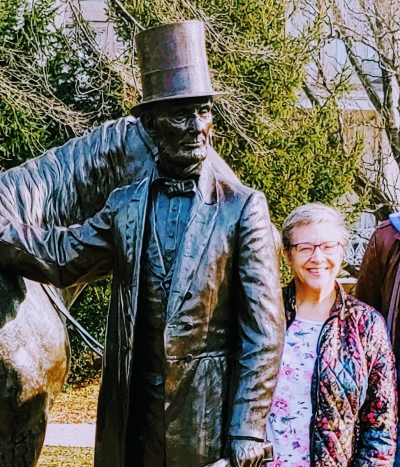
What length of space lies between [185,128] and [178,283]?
0.41m

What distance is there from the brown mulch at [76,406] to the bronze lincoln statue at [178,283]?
7183 millimetres

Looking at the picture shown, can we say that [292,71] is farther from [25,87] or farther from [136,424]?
[136,424]

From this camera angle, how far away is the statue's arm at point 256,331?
2236 millimetres

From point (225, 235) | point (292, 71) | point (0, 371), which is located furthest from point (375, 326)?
point (292, 71)

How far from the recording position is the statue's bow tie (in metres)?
2.36

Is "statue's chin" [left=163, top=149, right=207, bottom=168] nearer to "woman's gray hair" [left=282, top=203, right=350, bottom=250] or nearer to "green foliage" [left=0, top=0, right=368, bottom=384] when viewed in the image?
"woman's gray hair" [left=282, top=203, right=350, bottom=250]

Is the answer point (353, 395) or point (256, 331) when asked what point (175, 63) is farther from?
point (353, 395)

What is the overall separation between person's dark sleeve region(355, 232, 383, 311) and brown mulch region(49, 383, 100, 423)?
6.56 metres

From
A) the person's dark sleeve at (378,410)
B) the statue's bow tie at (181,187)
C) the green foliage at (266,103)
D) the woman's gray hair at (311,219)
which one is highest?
the green foliage at (266,103)

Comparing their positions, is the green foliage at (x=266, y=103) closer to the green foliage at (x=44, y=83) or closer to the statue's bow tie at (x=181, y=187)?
the green foliage at (x=44, y=83)

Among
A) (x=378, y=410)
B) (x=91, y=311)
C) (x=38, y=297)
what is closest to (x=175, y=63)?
(x=38, y=297)

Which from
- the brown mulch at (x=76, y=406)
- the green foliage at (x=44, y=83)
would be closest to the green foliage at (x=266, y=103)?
the green foliage at (x=44, y=83)

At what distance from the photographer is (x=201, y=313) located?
7.48ft

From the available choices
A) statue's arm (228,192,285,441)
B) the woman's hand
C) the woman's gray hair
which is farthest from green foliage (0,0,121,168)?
the woman's hand
